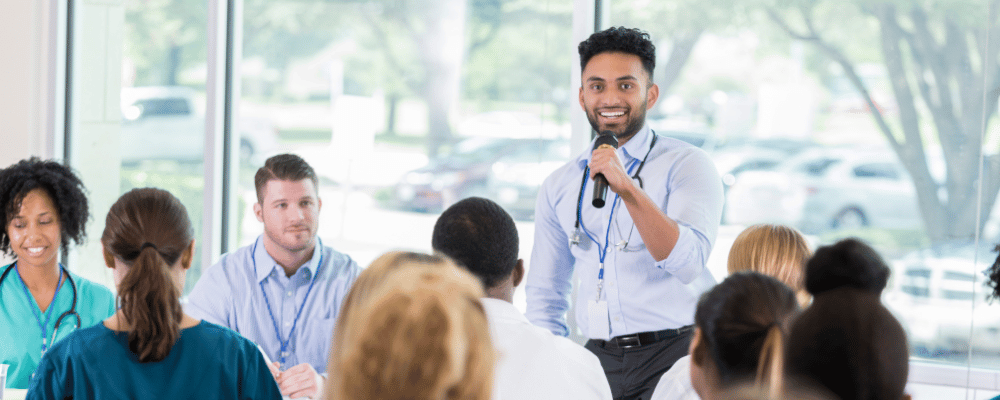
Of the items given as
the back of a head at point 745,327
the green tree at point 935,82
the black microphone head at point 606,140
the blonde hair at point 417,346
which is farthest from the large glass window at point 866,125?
the blonde hair at point 417,346

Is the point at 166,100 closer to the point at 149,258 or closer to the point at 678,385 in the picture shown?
the point at 149,258

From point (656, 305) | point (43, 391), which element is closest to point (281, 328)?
point (43, 391)

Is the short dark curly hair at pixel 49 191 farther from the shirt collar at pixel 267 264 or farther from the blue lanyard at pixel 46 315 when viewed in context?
the shirt collar at pixel 267 264

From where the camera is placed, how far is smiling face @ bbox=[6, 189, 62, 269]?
2791mm

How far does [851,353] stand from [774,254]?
862 millimetres

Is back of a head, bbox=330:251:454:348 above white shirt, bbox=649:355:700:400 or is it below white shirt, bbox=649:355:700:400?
above

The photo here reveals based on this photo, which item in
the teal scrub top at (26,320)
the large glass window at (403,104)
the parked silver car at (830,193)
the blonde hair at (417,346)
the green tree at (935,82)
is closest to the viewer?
the blonde hair at (417,346)

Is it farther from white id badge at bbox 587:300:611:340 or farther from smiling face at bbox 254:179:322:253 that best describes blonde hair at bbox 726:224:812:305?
smiling face at bbox 254:179:322:253

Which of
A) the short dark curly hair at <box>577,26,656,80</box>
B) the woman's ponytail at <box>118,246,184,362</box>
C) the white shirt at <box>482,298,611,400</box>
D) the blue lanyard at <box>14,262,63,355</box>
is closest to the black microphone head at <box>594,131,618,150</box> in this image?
the short dark curly hair at <box>577,26,656,80</box>

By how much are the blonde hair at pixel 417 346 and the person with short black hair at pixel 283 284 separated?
6.27 feet

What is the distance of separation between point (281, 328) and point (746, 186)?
7.14 feet

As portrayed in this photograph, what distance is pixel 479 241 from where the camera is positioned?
187 centimetres

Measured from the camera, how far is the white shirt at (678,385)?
1.85m

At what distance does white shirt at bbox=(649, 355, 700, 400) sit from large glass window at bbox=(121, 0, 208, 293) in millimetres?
3225
